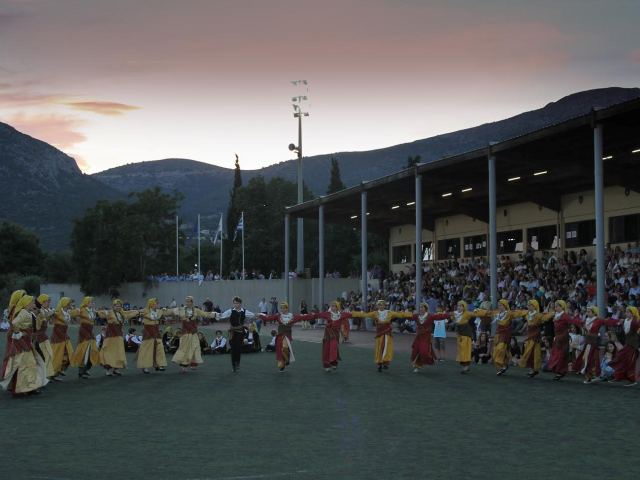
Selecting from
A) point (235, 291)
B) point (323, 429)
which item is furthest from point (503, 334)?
point (235, 291)

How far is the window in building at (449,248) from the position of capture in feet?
167

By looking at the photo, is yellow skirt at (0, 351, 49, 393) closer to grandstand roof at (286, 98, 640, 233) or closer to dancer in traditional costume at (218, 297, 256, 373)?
dancer in traditional costume at (218, 297, 256, 373)

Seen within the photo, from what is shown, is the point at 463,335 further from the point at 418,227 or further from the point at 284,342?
the point at 418,227

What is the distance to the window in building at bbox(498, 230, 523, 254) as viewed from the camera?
44969 millimetres

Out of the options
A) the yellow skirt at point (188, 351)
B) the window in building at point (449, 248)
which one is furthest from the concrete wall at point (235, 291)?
the yellow skirt at point (188, 351)

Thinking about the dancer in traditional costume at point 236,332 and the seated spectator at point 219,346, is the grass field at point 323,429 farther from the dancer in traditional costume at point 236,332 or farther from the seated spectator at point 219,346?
the seated spectator at point 219,346

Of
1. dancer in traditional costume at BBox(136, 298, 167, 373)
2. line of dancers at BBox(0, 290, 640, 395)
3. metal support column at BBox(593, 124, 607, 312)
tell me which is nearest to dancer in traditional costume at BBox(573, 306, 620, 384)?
line of dancers at BBox(0, 290, 640, 395)

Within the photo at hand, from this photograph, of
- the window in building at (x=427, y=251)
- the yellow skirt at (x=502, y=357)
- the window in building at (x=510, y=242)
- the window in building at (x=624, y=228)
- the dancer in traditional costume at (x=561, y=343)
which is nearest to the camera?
the dancer in traditional costume at (x=561, y=343)

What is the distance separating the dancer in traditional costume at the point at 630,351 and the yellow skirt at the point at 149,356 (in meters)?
11.7

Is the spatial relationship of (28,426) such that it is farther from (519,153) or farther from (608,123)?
(519,153)

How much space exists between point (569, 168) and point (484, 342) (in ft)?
44.0

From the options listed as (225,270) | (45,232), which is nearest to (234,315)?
(225,270)

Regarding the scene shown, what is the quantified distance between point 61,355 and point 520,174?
2338cm

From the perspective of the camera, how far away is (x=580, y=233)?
4028cm
